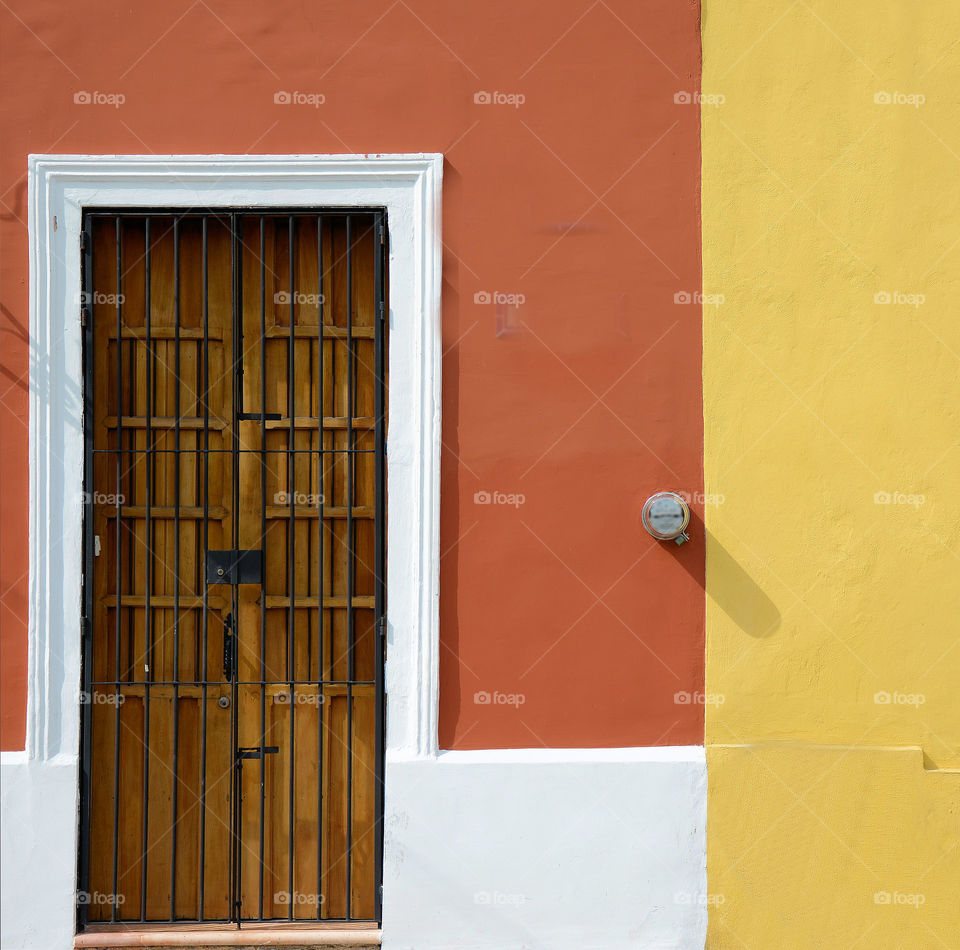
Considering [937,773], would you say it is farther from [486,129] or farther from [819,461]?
[486,129]

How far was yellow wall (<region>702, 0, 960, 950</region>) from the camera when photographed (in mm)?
3730

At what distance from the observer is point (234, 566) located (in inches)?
148

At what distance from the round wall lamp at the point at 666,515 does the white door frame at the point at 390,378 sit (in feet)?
2.96

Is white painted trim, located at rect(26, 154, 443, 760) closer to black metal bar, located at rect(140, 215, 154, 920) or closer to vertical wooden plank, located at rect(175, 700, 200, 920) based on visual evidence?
black metal bar, located at rect(140, 215, 154, 920)

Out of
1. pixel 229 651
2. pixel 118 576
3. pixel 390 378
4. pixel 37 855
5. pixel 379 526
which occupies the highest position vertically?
pixel 390 378

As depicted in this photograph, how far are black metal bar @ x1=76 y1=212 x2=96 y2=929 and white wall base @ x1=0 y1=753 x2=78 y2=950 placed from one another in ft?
0.25

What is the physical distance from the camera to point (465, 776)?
3.65m

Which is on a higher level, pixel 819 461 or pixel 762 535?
pixel 819 461

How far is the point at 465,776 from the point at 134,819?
1.49 metres

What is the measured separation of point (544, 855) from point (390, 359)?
2188 millimetres

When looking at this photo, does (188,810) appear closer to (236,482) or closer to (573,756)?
(236,482)

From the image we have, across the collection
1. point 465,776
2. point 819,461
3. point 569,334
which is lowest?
point 465,776

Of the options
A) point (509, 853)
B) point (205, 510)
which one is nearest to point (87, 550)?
point (205, 510)

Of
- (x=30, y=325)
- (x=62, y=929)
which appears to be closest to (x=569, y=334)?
(x=30, y=325)
